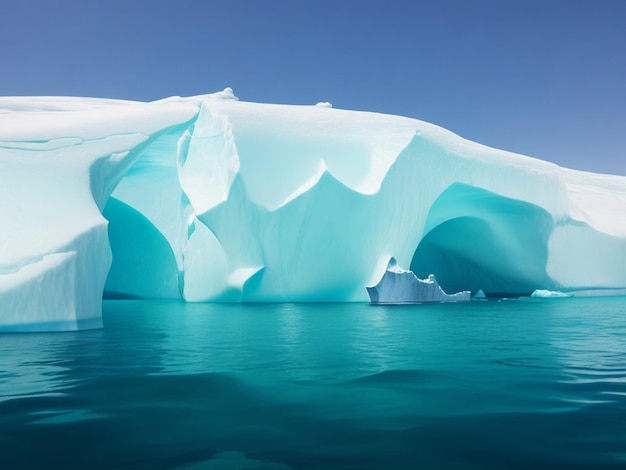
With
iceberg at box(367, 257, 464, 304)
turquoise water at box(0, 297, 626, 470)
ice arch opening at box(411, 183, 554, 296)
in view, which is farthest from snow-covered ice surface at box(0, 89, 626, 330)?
turquoise water at box(0, 297, 626, 470)

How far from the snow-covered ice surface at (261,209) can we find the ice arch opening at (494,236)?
6cm

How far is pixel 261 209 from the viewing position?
588 inches

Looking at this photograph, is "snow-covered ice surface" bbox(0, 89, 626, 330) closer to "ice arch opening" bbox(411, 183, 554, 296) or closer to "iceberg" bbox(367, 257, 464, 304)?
"ice arch opening" bbox(411, 183, 554, 296)

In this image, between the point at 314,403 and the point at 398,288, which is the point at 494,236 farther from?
the point at 314,403

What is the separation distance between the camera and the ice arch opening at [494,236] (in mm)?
18344

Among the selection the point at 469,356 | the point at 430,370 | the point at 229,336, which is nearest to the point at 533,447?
the point at 430,370

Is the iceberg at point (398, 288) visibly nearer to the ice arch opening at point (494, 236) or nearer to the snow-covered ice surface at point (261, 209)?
the snow-covered ice surface at point (261, 209)

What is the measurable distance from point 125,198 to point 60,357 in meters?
15.7

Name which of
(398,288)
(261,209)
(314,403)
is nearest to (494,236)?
(398,288)

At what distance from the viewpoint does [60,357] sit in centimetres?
534

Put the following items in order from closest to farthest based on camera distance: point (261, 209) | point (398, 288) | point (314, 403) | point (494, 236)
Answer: point (314, 403) → point (398, 288) → point (261, 209) → point (494, 236)

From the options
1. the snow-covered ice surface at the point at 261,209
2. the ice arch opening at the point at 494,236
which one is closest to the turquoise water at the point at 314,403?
the snow-covered ice surface at the point at 261,209

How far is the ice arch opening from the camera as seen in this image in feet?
60.2

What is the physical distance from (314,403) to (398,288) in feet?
36.8
